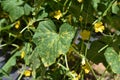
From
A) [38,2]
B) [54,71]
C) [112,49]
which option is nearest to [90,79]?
[54,71]

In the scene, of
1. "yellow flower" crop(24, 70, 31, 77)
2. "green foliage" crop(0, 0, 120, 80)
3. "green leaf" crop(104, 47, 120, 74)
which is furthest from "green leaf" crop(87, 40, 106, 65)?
"yellow flower" crop(24, 70, 31, 77)

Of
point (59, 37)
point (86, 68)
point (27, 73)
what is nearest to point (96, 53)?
point (86, 68)

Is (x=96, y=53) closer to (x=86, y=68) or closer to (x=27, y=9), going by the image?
(x=86, y=68)

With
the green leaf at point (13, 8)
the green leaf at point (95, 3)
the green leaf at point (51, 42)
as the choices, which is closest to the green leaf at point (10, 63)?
the green leaf at point (13, 8)

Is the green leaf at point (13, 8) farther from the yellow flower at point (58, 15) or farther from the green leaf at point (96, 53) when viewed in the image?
the green leaf at point (96, 53)

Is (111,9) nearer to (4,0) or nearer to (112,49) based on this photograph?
(112,49)
